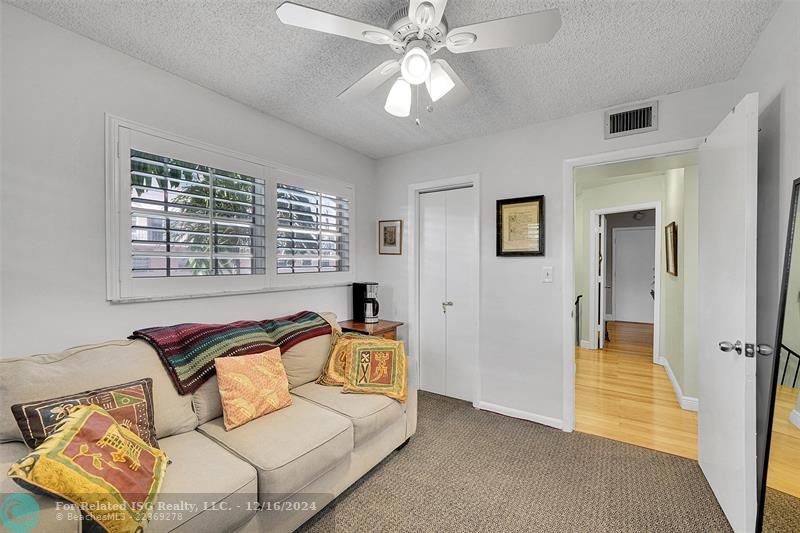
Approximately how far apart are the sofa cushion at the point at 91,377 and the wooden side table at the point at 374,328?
1496 mm

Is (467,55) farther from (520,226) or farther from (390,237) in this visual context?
(390,237)

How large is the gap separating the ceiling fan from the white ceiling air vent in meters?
1.64

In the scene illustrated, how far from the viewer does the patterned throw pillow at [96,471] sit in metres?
1.08

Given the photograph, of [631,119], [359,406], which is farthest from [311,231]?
[631,119]

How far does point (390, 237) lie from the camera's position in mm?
3781

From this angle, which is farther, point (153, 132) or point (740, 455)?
point (153, 132)

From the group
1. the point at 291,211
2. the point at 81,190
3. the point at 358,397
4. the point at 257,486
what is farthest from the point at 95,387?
the point at 291,211

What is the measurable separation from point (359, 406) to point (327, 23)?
6.45 feet

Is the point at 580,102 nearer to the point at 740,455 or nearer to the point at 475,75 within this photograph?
the point at 475,75

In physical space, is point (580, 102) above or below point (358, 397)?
above

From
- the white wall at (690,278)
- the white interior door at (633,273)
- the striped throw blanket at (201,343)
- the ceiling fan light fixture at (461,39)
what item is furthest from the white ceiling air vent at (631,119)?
the white interior door at (633,273)

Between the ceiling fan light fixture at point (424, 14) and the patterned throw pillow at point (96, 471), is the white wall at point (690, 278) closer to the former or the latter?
the ceiling fan light fixture at point (424, 14)

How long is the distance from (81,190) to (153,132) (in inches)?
20.3

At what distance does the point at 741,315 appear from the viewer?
1618 millimetres
